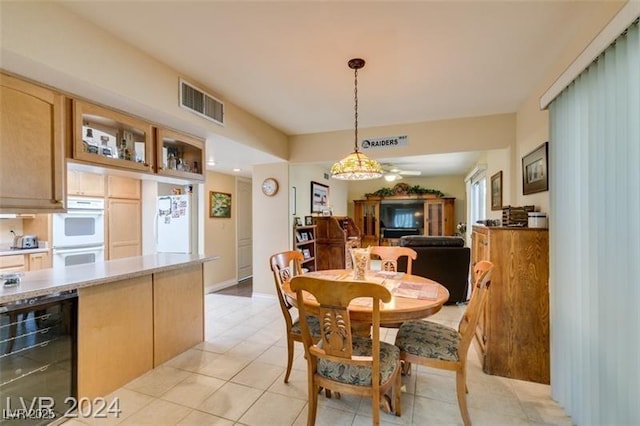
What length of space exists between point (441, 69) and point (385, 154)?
61.2 inches

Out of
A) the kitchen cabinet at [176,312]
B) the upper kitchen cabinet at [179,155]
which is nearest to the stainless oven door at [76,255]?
the kitchen cabinet at [176,312]

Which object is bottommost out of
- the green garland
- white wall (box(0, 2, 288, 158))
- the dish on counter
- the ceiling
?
the dish on counter

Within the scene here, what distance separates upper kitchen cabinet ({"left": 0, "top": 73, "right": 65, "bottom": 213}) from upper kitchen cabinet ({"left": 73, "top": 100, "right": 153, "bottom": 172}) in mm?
123

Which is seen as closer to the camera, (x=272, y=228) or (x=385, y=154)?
(x=385, y=154)

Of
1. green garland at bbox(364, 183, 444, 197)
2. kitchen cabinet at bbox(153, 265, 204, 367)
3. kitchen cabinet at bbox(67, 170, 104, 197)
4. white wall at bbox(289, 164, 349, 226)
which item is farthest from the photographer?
green garland at bbox(364, 183, 444, 197)

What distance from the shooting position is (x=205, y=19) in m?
1.80

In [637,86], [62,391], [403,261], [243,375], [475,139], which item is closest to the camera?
[637,86]

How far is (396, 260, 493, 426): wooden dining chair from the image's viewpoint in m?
1.75

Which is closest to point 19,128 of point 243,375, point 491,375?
point 243,375

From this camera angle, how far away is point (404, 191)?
318 inches

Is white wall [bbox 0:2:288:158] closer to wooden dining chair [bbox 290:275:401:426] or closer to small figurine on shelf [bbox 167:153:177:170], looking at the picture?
small figurine on shelf [bbox 167:153:177:170]

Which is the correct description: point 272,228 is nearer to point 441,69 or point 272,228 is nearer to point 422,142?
point 422,142

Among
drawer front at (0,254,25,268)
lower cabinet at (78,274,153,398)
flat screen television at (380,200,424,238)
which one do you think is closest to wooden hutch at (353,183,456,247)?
flat screen television at (380,200,424,238)

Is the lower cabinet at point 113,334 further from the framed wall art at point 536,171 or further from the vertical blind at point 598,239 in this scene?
the framed wall art at point 536,171
